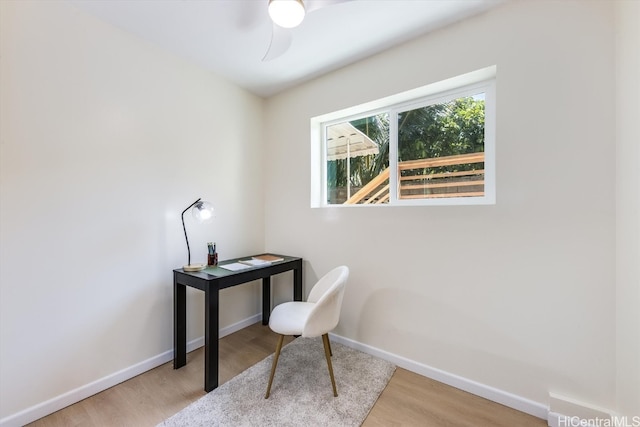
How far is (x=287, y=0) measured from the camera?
1166mm

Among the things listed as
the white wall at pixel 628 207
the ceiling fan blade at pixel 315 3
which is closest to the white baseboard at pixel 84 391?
the ceiling fan blade at pixel 315 3

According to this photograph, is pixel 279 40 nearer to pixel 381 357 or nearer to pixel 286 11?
pixel 286 11

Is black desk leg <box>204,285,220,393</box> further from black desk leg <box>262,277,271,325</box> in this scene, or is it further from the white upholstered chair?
black desk leg <box>262,277,271,325</box>

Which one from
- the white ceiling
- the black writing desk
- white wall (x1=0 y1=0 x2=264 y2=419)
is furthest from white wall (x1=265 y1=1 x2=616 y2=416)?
white wall (x1=0 y1=0 x2=264 y2=419)

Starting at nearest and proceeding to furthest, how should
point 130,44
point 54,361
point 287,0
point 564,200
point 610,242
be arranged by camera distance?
point 287,0 < point 610,242 < point 564,200 < point 54,361 < point 130,44

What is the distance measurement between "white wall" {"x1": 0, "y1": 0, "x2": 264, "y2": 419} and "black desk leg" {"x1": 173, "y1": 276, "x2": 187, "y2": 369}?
14 cm

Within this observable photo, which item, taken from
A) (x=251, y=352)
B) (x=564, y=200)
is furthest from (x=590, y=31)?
(x=251, y=352)

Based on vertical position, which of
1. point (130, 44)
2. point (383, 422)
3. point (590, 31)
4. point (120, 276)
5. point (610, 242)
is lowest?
point (383, 422)

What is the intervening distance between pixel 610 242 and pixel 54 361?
3.16 m

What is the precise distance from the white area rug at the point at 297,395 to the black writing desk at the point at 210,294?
0.20m

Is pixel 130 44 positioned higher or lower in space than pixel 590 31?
higher

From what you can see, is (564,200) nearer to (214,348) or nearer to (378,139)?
(378,139)

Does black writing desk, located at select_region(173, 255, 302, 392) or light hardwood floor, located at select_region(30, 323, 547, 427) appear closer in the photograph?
light hardwood floor, located at select_region(30, 323, 547, 427)

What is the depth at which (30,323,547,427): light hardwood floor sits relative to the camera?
1.44 metres
